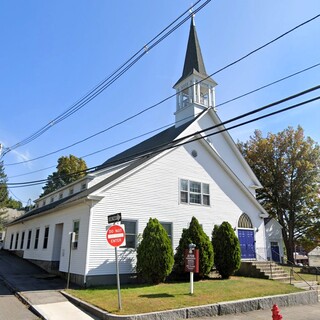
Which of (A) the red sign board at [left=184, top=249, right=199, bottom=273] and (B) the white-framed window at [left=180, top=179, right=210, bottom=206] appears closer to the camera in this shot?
(A) the red sign board at [left=184, top=249, right=199, bottom=273]

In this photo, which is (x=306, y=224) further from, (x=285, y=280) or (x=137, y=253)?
(x=137, y=253)

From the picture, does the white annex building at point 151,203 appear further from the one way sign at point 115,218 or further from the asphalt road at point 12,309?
the one way sign at point 115,218

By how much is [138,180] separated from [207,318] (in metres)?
7.58

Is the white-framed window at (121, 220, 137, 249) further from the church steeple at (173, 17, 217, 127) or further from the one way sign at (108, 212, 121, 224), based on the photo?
the church steeple at (173, 17, 217, 127)

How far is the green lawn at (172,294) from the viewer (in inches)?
359

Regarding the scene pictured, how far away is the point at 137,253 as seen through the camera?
1363 cm

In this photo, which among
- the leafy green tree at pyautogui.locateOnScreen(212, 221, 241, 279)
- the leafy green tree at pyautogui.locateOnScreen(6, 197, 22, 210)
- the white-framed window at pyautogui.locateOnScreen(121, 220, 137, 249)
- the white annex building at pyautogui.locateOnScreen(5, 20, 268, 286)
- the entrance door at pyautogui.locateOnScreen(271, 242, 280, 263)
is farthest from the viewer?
the leafy green tree at pyautogui.locateOnScreen(6, 197, 22, 210)

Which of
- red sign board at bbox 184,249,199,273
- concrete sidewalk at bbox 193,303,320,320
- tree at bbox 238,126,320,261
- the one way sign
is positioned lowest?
concrete sidewalk at bbox 193,303,320,320

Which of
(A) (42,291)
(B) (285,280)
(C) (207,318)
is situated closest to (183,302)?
(C) (207,318)

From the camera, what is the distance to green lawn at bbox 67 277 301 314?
9117 millimetres

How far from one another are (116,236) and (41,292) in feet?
15.5

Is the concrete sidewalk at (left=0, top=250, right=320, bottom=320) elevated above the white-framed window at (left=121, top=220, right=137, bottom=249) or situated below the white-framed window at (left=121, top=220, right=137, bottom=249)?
below

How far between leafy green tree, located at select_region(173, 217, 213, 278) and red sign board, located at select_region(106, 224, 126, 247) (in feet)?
19.6

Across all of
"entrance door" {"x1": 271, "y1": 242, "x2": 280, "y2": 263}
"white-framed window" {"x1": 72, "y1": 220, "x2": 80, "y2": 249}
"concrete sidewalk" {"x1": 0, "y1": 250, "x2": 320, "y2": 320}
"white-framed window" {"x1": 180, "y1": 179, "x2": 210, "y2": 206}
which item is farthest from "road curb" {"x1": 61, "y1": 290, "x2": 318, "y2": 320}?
"entrance door" {"x1": 271, "y1": 242, "x2": 280, "y2": 263}
